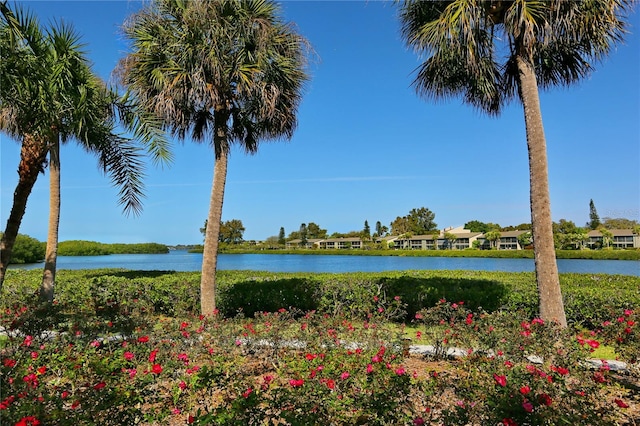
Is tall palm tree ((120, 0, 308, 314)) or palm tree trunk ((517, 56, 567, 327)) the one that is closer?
palm tree trunk ((517, 56, 567, 327))

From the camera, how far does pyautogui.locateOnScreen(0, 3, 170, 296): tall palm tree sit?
11.6 ft

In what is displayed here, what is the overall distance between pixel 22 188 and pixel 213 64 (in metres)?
3.37

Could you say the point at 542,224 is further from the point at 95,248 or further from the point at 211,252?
the point at 95,248

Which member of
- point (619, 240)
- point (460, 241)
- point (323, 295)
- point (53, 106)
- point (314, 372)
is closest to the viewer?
point (314, 372)

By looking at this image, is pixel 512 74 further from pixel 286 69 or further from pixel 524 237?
pixel 524 237

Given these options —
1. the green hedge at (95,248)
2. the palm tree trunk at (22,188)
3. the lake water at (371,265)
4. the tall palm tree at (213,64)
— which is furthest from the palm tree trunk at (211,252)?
the green hedge at (95,248)

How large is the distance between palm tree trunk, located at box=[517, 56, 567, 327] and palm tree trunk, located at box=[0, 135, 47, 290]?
21.6 feet

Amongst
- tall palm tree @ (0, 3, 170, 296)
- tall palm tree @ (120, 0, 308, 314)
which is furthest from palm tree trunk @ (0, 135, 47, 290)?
tall palm tree @ (120, 0, 308, 314)

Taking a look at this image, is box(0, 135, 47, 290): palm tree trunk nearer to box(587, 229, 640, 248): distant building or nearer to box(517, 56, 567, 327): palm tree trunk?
box(517, 56, 567, 327): palm tree trunk

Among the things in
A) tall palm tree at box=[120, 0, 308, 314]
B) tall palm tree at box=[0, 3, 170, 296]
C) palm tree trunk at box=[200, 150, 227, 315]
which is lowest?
palm tree trunk at box=[200, 150, 227, 315]

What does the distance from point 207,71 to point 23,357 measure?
4.97 m

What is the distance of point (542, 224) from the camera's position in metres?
5.38

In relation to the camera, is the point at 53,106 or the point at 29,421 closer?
the point at 29,421

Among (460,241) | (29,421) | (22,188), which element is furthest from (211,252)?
(460,241)
